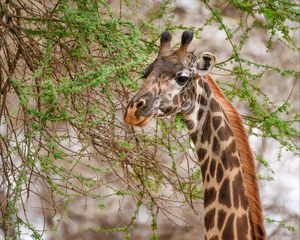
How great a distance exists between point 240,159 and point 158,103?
500 millimetres

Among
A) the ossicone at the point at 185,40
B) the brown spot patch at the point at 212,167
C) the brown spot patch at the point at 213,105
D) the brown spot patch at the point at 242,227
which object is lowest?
the brown spot patch at the point at 242,227

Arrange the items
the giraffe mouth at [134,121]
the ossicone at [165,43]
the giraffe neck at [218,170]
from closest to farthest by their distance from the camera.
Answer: the giraffe mouth at [134,121], the giraffe neck at [218,170], the ossicone at [165,43]

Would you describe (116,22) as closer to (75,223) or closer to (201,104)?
(201,104)

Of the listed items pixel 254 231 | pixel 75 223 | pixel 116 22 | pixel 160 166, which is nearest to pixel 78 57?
Result: pixel 116 22

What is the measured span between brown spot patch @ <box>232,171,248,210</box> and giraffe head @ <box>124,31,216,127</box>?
44cm

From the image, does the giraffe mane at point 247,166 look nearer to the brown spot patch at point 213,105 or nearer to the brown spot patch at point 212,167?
the brown spot patch at point 213,105

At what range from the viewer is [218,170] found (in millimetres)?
5129

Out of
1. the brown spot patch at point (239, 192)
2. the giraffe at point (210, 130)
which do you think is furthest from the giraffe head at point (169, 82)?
the brown spot patch at point (239, 192)

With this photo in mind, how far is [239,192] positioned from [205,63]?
689 mm

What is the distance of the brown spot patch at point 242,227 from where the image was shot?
4898 mm

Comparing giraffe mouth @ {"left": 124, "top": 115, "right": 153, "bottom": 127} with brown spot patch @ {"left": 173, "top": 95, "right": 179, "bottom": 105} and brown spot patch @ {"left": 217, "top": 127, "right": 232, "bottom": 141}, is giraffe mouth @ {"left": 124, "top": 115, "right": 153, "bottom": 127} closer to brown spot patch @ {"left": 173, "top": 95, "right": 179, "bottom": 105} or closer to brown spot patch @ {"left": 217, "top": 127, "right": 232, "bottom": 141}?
brown spot patch @ {"left": 173, "top": 95, "right": 179, "bottom": 105}

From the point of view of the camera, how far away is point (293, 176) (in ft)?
44.5

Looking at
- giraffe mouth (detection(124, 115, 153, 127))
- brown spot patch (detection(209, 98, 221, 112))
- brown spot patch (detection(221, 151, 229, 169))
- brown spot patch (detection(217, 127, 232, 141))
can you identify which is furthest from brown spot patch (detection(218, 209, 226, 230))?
giraffe mouth (detection(124, 115, 153, 127))

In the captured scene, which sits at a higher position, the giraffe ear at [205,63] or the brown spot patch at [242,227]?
the giraffe ear at [205,63]
